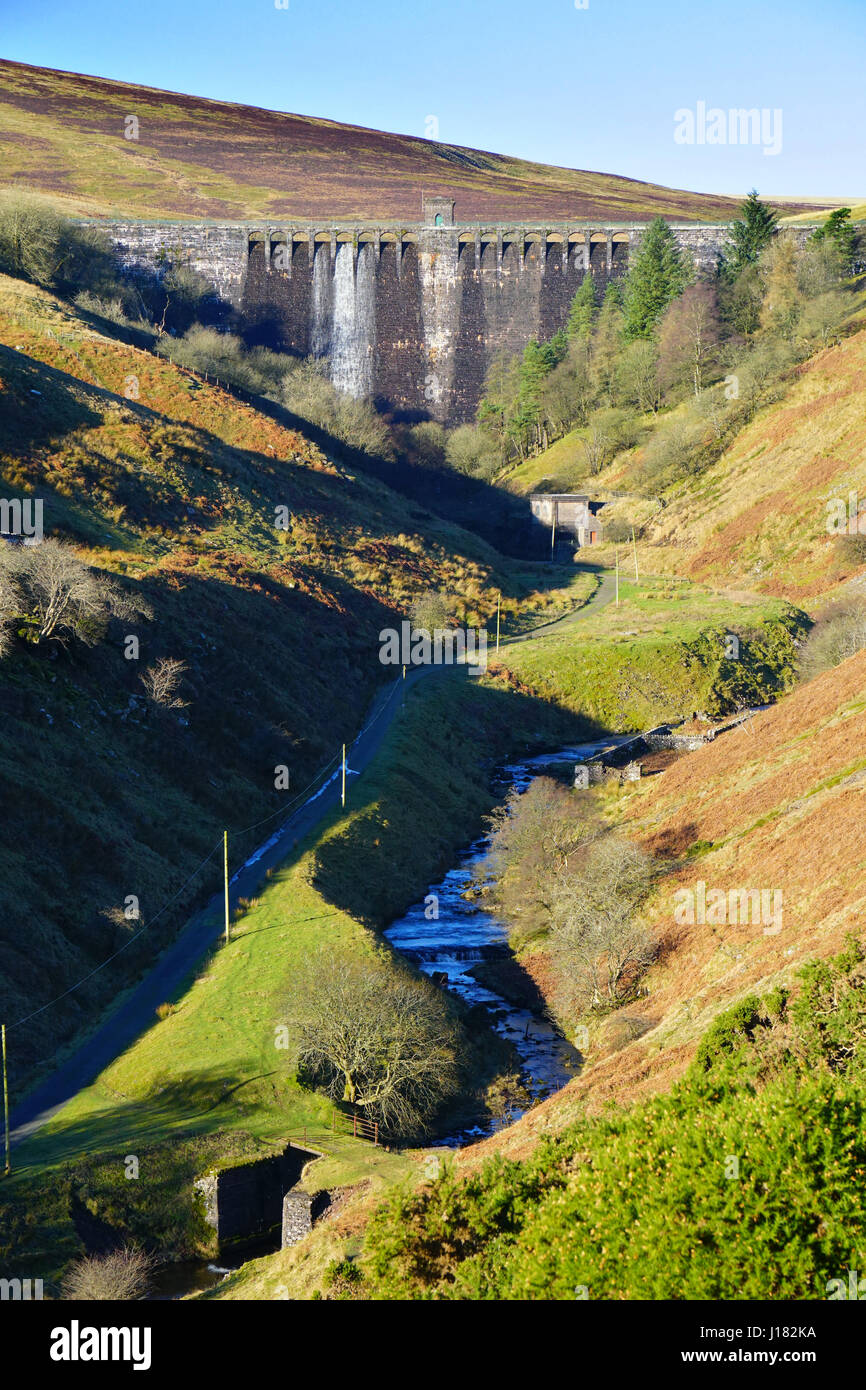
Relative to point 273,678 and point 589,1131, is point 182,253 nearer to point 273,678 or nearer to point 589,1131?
point 273,678

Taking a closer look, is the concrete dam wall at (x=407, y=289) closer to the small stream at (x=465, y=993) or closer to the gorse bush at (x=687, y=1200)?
the small stream at (x=465, y=993)

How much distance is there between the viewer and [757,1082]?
20.7m

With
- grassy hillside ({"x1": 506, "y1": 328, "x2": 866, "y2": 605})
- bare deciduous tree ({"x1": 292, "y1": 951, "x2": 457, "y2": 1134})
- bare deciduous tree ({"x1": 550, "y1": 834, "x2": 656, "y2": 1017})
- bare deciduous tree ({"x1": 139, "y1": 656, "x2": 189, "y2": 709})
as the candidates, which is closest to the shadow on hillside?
bare deciduous tree ({"x1": 139, "y1": 656, "x2": 189, "y2": 709})

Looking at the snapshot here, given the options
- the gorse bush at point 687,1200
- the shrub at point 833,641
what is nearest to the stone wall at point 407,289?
the shrub at point 833,641

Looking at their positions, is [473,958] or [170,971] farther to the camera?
[473,958]

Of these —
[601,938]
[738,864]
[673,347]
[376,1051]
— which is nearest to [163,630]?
[601,938]

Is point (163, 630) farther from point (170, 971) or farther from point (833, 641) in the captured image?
point (833, 641)

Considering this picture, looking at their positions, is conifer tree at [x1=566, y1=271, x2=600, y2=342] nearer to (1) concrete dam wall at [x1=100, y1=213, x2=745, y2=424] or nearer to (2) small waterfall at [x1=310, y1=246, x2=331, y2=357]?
(1) concrete dam wall at [x1=100, y1=213, x2=745, y2=424]

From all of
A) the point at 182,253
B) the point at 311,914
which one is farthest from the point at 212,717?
the point at 182,253

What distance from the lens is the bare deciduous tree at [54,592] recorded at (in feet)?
152

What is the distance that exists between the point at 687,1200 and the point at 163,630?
4185 centimetres

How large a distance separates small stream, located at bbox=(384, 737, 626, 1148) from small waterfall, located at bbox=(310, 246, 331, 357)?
310 feet

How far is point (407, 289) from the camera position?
449 ft
